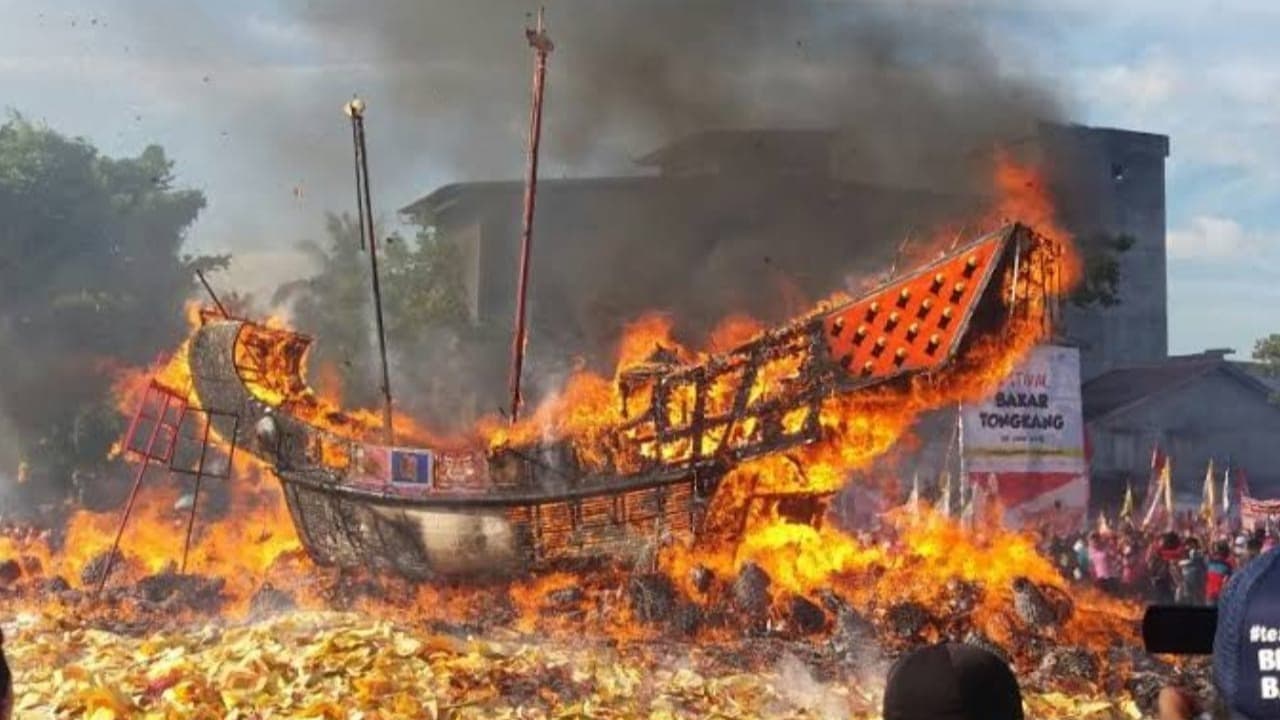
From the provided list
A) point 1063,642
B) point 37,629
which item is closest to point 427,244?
point 37,629

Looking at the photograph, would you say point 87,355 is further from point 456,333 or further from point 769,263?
point 769,263

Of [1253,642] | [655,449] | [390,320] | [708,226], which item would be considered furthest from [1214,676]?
[390,320]

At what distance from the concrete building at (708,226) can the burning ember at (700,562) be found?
3738 millimetres

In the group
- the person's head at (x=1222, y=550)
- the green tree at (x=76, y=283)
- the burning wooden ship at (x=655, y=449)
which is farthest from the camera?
the green tree at (x=76, y=283)

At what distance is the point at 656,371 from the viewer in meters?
17.1

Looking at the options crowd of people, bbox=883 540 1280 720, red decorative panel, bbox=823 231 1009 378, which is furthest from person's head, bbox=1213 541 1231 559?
crowd of people, bbox=883 540 1280 720

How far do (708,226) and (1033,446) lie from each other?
7.23 metres

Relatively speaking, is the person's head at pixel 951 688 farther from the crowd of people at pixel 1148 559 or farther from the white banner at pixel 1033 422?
the white banner at pixel 1033 422

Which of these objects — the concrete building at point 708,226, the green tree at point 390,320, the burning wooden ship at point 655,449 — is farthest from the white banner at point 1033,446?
the green tree at point 390,320

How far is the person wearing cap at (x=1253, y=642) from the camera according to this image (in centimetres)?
243

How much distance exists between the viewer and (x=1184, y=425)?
28312 millimetres

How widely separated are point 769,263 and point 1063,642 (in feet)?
27.1

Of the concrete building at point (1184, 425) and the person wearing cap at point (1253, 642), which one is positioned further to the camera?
the concrete building at point (1184, 425)

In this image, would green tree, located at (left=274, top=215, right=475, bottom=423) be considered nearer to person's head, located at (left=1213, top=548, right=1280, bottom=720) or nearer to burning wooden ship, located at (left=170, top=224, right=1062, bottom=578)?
burning wooden ship, located at (left=170, top=224, right=1062, bottom=578)
